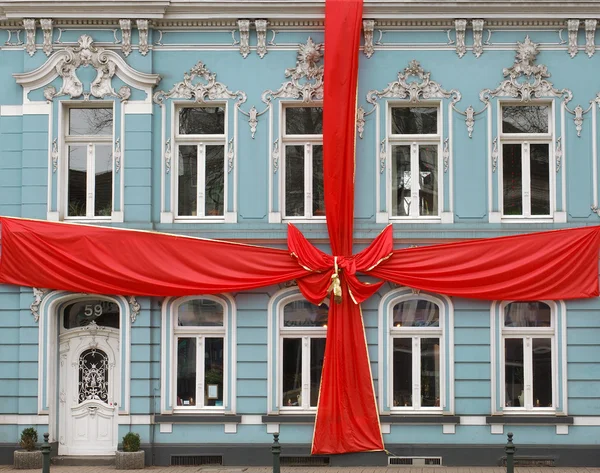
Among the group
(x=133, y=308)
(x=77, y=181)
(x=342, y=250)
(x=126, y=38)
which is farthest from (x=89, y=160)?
(x=342, y=250)

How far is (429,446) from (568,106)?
23.8 ft

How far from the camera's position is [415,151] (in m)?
22.9

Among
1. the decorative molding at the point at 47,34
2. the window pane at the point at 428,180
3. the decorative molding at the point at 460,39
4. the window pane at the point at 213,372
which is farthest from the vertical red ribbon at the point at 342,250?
the decorative molding at the point at 47,34

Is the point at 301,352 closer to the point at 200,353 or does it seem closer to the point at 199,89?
the point at 200,353

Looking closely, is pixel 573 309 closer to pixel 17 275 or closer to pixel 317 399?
pixel 317 399

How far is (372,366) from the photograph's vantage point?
22.3 m

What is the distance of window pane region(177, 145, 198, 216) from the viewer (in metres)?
23.1

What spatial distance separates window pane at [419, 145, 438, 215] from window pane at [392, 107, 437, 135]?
1.19 ft

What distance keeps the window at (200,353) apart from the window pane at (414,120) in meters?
5.12

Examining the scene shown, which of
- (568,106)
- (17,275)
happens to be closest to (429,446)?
(568,106)

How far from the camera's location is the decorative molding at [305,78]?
22.6 metres

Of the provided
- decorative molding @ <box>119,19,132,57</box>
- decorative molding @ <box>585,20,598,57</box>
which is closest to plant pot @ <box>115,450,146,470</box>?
decorative molding @ <box>119,19,132,57</box>

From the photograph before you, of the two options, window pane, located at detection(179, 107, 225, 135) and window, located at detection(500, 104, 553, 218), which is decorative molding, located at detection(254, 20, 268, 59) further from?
window, located at detection(500, 104, 553, 218)

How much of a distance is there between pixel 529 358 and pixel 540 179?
3.59m
